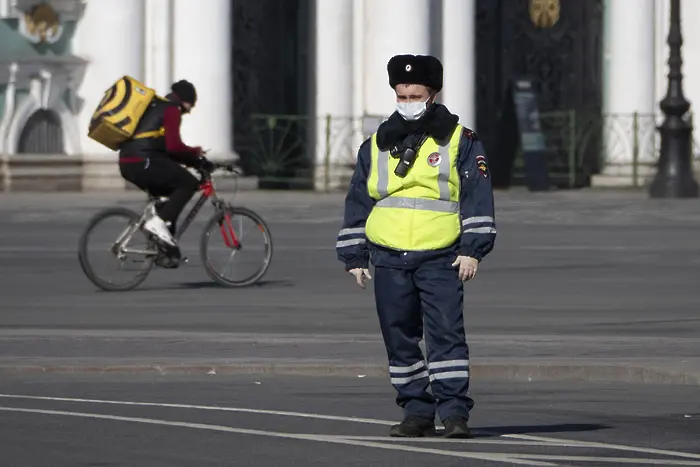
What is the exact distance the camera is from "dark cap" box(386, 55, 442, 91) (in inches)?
386

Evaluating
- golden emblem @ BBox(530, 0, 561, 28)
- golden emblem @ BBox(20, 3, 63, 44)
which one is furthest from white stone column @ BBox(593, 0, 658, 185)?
golden emblem @ BBox(20, 3, 63, 44)

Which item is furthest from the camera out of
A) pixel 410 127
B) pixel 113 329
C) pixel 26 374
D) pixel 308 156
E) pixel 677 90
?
pixel 308 156

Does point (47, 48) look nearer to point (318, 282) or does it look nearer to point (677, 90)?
point (677, 90)

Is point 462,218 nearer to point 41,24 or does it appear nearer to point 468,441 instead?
point 468,441

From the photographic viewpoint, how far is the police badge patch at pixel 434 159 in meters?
9.82

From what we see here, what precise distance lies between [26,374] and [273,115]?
2598 centimetres

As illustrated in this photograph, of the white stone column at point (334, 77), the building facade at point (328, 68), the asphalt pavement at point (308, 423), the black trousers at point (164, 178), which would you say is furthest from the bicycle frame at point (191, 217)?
the white stone column at point (334, 77)

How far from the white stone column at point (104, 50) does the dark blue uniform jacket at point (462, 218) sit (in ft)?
84.4

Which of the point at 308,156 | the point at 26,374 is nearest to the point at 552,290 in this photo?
the point at 26,374

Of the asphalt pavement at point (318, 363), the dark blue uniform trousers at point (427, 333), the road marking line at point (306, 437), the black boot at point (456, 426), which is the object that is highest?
the dark blue uniform trousers at point (427, 333)

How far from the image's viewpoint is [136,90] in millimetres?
18250

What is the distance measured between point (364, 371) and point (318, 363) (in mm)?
303

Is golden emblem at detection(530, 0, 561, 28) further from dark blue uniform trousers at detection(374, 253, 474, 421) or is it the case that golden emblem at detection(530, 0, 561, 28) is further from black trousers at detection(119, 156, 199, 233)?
dark blue uniform trousers at detection(374, 253, 474, 421)

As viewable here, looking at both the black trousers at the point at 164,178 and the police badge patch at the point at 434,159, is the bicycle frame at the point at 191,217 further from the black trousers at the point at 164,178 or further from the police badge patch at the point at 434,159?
the police badge patch at the point at 434,159
